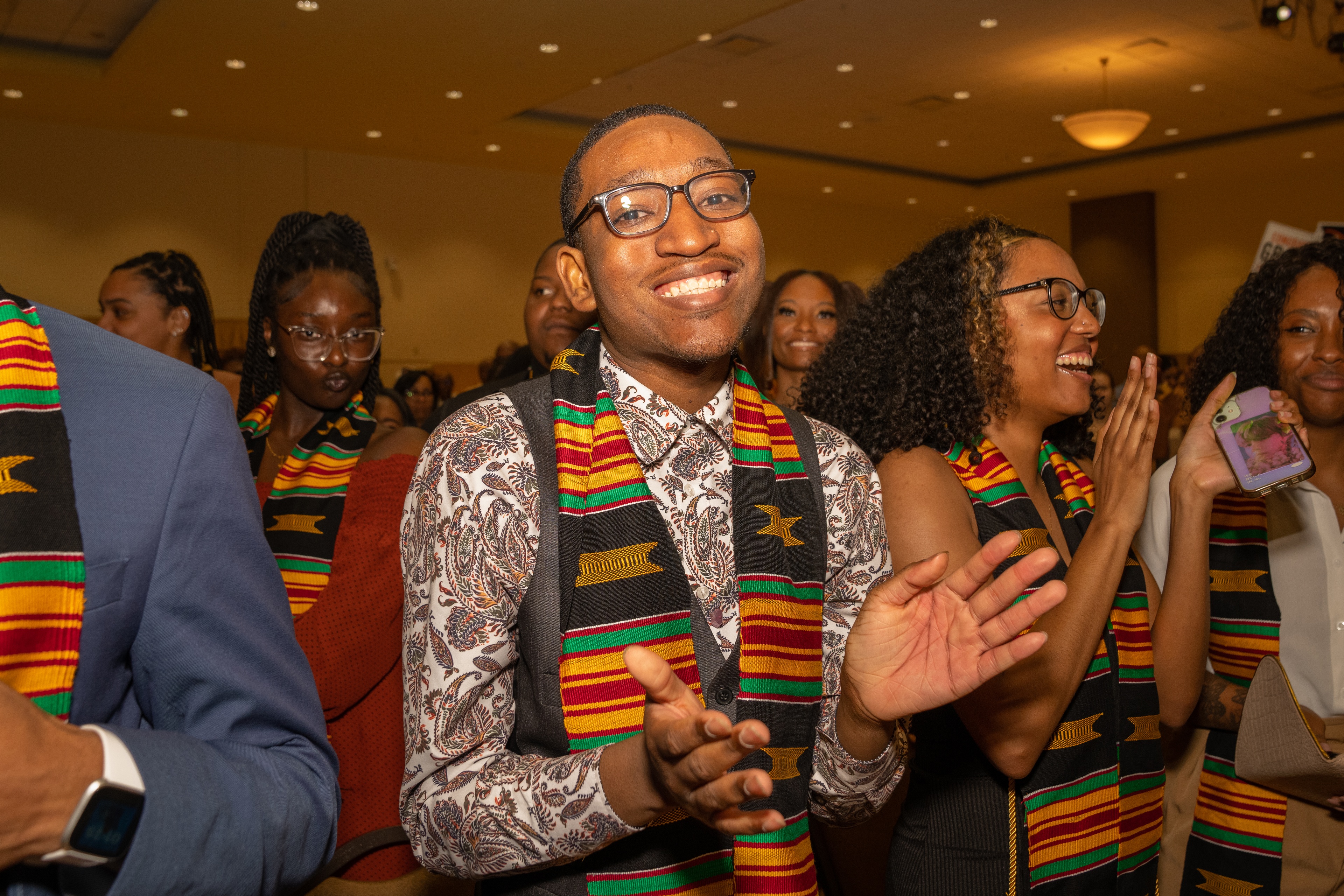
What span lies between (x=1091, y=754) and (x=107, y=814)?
1.63 metres

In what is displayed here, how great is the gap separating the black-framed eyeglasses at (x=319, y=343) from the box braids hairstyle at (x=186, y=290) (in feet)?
4.39

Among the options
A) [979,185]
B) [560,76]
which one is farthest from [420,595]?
[979,185]

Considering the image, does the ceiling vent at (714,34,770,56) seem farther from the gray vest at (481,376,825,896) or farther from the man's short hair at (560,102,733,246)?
the gray vest at (481,376,825,896)

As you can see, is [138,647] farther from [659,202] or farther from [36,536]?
[659,202]

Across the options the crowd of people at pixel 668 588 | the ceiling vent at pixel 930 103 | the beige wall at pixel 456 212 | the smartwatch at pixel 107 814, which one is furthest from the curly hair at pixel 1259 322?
the ceiling vent at pixel 930 103

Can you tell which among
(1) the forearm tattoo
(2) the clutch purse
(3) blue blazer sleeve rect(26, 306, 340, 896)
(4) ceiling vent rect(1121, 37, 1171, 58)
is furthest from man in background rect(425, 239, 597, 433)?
(4) ceiling vent rect(1121, 37, 1171, 58)

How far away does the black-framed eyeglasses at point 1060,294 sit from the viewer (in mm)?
2016

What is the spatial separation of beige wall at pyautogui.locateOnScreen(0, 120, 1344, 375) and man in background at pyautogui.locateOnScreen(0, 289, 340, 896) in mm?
7936

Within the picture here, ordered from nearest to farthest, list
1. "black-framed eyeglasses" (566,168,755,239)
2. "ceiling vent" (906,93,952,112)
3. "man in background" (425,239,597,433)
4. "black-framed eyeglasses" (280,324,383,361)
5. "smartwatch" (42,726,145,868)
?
"smartwatch" (42,726,145,868) → "black-framed eyeglasses" (566,168,755,239) → "black-framed eyeglasses" (280,324,383,361) → "man in background" (425,239,597,433) → "ceiling vent" (906,93,952,112)

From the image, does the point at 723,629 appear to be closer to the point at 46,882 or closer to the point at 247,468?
the point at 247,468

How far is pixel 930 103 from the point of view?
10695 millimetres

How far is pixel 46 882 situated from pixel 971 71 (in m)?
10.3

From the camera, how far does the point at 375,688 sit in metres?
2.04

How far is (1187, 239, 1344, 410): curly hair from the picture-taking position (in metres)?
2.46
